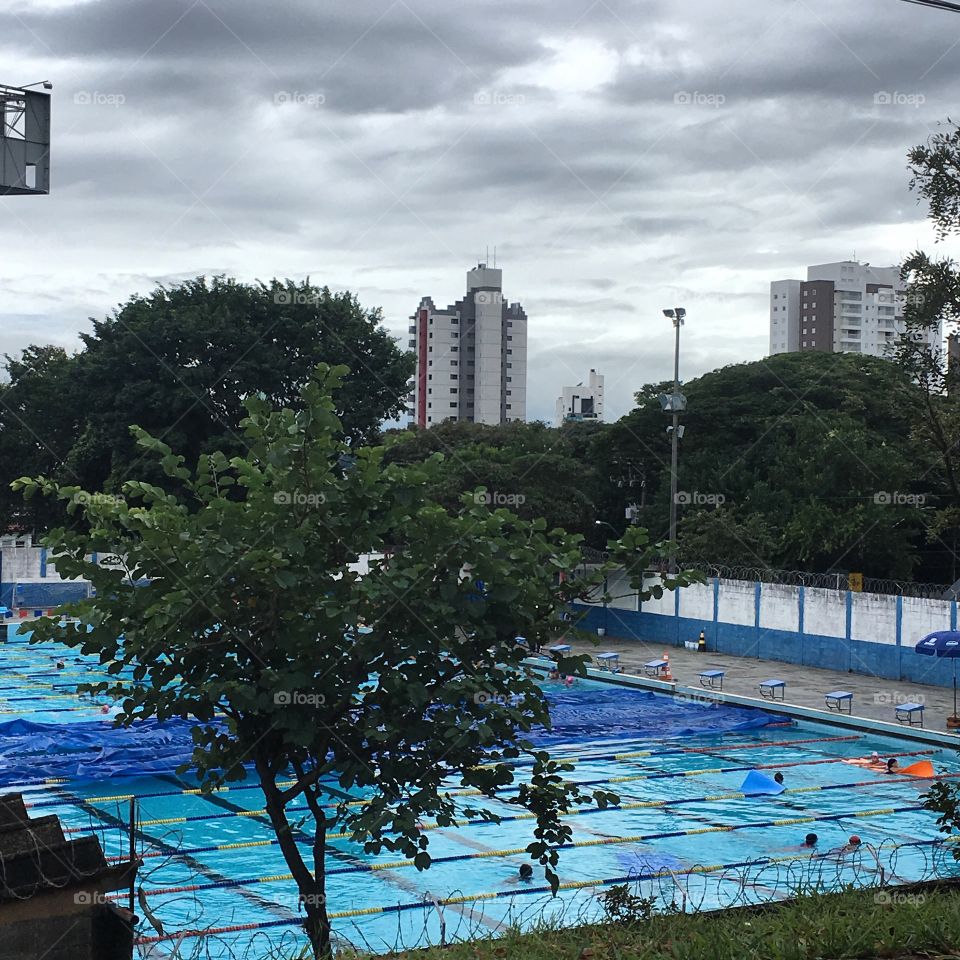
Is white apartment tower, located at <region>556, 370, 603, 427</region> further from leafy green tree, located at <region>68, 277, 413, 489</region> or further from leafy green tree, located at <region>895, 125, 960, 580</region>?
leafy green tree, located at <region>895, 125, 960, 580</region>

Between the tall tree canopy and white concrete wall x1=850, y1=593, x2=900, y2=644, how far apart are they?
23793mm

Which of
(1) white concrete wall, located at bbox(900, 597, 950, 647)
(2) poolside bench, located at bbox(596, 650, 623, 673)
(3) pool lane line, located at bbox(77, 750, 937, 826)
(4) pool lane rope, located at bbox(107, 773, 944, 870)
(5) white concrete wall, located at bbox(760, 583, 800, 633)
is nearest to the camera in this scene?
(4) pool lane rope, located at bbox(107, 773, 944, 870)

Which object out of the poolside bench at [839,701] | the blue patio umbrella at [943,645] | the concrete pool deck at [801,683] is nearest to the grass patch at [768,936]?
the concrete pool deck at [801,683]

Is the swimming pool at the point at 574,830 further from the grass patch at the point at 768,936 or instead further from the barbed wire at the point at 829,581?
the barbed wire at the point at 829,581

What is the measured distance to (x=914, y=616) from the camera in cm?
3141

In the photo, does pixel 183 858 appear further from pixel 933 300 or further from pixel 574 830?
pixel 933 300

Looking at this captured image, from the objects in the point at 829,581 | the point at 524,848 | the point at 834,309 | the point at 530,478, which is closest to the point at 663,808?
the point at 524,848

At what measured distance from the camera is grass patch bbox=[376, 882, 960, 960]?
20.6ft

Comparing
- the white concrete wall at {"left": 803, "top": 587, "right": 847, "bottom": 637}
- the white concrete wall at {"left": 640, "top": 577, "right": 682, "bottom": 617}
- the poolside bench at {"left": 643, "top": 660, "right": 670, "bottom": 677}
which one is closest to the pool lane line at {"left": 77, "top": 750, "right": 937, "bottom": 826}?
the poolside bench at {"left": 643, "top": 660, "right": 670, "bottom": 677}

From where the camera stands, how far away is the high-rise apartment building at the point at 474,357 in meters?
117

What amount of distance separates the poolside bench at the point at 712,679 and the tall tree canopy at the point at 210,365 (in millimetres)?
22735

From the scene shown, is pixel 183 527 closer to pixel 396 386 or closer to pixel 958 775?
pixel 958 775

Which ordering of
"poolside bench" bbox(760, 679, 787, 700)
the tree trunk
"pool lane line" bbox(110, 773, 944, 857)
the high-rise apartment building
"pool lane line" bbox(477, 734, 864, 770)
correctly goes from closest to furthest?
the tree trunk < "pool lane line" bbox(110, 773, 944, 857) < "pool lane line" bbox(477, 734, 864, 770) < "poolside bench" bbox(760, 679, 787, 700) < the high-rise apartment building

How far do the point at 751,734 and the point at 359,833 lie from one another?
68.6ft
